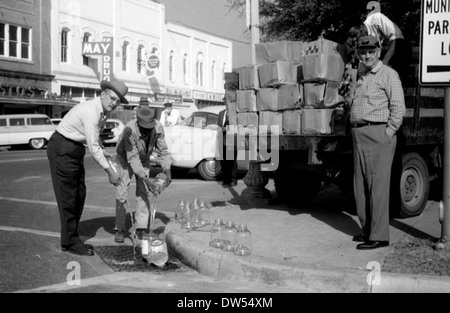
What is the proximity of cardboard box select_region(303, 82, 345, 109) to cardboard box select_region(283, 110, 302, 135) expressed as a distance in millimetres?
265

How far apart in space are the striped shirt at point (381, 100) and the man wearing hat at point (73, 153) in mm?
2566

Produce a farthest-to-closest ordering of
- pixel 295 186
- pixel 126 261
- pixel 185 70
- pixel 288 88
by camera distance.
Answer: pixel 185 70
pixel 295 186
pixel 288 88
pixel 126 261

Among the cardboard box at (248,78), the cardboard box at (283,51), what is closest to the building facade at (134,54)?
the cardboard box at (248,78)

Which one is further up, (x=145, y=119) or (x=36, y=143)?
(x=145, y=119)

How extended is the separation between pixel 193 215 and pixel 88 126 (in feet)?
6.19

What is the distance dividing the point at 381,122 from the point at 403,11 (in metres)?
7.87

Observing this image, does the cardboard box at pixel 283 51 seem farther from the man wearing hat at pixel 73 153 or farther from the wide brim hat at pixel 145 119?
the man wearing hat at pixel 73 153

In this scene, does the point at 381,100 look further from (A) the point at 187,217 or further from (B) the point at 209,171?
(B) the point at 209,171

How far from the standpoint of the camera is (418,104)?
722 centimetres

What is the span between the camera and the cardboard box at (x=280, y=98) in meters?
6.82

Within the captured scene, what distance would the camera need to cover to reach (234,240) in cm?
602

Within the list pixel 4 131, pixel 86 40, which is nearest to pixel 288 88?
pixel 4 131
